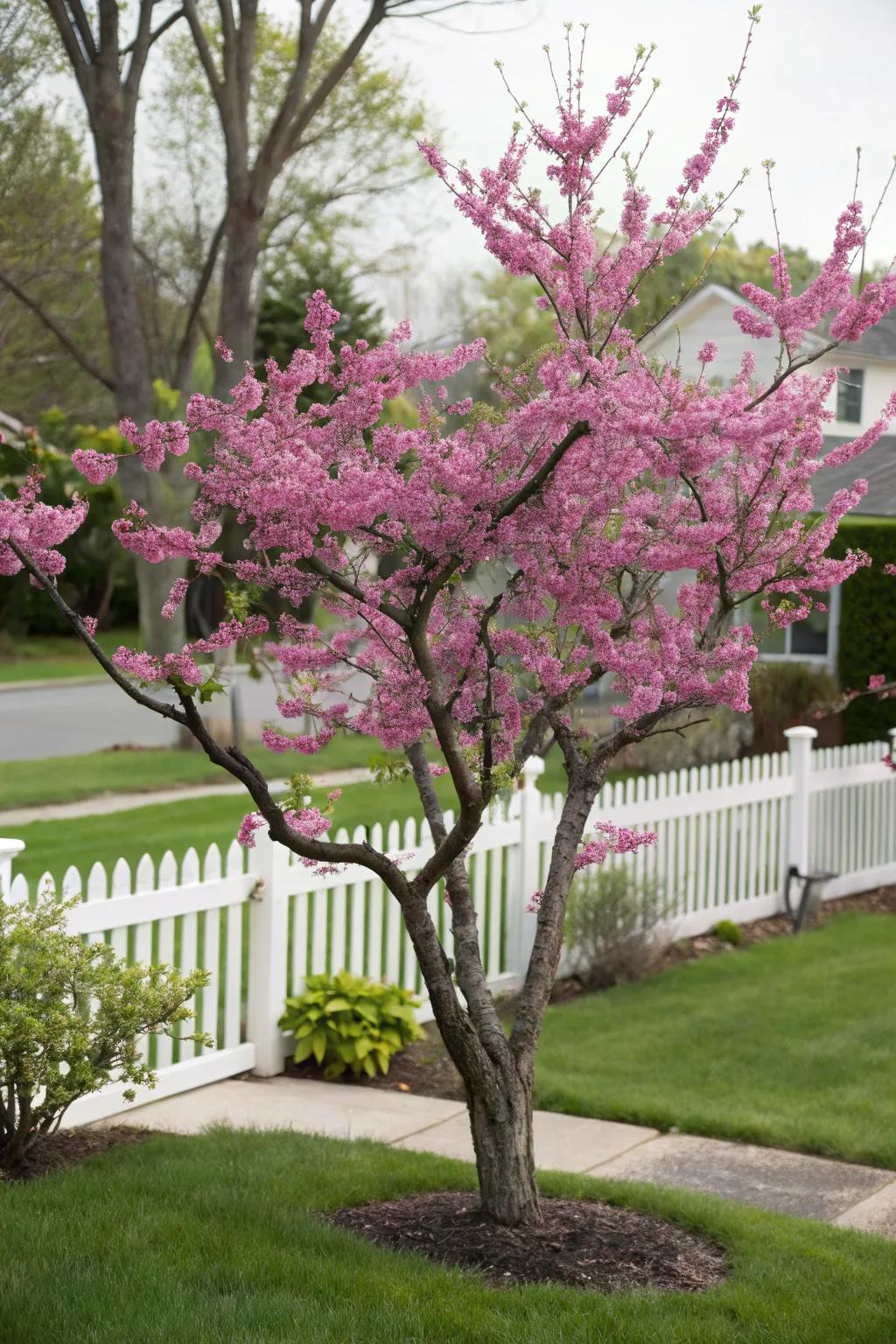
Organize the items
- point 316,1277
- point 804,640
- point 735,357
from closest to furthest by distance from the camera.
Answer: point 316,1277, point 804,640, point 735,357

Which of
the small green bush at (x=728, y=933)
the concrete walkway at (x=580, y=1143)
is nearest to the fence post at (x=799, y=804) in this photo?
the small green bush at (x=728, y=933)

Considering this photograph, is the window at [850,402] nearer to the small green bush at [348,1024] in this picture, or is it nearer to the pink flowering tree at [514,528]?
the small green bush at [348,1024]

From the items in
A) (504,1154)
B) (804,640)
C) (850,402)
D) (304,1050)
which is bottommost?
(304,1050)

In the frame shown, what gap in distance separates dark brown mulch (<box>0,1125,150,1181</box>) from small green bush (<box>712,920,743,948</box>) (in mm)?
4675

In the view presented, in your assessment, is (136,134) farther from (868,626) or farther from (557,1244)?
(557,1244)

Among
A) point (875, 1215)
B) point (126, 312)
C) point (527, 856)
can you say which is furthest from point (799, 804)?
point (126, 312)

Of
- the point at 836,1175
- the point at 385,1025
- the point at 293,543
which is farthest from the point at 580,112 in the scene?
the point at 385,1025

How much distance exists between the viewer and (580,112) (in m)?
3.68

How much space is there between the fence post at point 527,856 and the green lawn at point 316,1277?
2.96 meters

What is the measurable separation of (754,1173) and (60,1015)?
2507 millimetres

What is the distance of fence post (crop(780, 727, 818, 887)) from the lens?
9852mm

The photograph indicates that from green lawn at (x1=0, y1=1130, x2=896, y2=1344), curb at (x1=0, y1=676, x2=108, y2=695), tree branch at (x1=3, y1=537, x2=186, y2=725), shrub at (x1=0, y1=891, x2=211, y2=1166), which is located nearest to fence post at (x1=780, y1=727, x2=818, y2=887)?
green lawn at (x1=0, y1=1130, x2=896, y2=1344)

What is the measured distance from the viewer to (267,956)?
6281mm

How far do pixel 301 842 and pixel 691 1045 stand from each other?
370 centimetres
